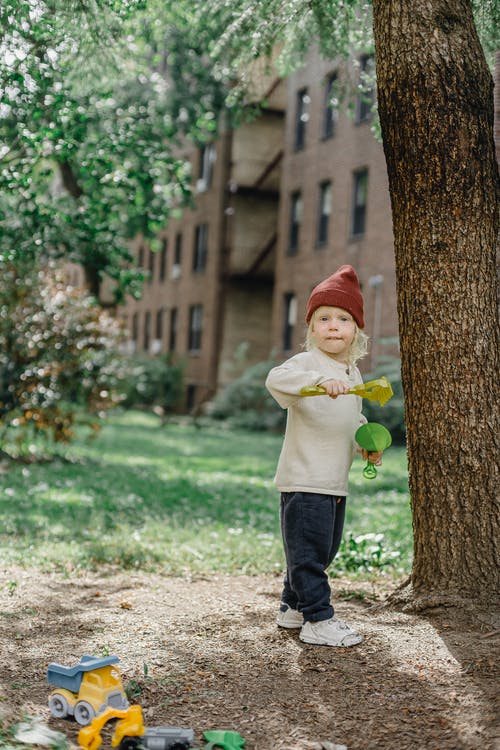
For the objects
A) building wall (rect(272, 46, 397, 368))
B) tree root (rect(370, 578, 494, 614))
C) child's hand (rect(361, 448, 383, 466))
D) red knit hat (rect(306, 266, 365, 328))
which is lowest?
tree root (rect(370, 578, 494, 614))

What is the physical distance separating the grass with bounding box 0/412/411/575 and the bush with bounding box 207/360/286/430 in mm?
8481

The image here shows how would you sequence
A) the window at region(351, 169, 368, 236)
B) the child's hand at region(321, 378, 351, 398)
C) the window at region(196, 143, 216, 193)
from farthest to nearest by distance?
the window at region(196, 143, 216, 193) < the window at region(351, 169, 368, 236) < the child's hand at region(321, 378, 351, 398)

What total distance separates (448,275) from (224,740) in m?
2.49

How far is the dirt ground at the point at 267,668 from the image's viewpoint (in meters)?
3.46

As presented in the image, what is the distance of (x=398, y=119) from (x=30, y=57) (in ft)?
12.1

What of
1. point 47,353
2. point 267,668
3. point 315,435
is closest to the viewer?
point 267,668

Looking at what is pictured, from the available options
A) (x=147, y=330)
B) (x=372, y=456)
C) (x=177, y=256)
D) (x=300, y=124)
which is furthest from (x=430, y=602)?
(x=147, y=330)

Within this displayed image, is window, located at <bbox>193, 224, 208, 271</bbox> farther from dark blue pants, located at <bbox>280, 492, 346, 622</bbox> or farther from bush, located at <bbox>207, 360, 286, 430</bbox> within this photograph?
dark blue pants, located at <bbox>280, 492, 346, 622</bbox>

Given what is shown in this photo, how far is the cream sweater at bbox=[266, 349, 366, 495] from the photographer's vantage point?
4473mm

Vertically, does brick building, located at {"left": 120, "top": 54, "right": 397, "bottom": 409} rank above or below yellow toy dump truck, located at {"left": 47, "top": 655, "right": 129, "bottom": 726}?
above

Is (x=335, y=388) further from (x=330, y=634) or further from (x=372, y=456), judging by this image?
(x=330, y=634)

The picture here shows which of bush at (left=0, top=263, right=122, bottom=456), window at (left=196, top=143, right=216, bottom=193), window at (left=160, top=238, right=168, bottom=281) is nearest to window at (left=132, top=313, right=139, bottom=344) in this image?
window at (left=160, top=238, right=168, bottom=281)

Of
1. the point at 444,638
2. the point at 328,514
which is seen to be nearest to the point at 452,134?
the point at 328,514

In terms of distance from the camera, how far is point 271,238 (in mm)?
30125
